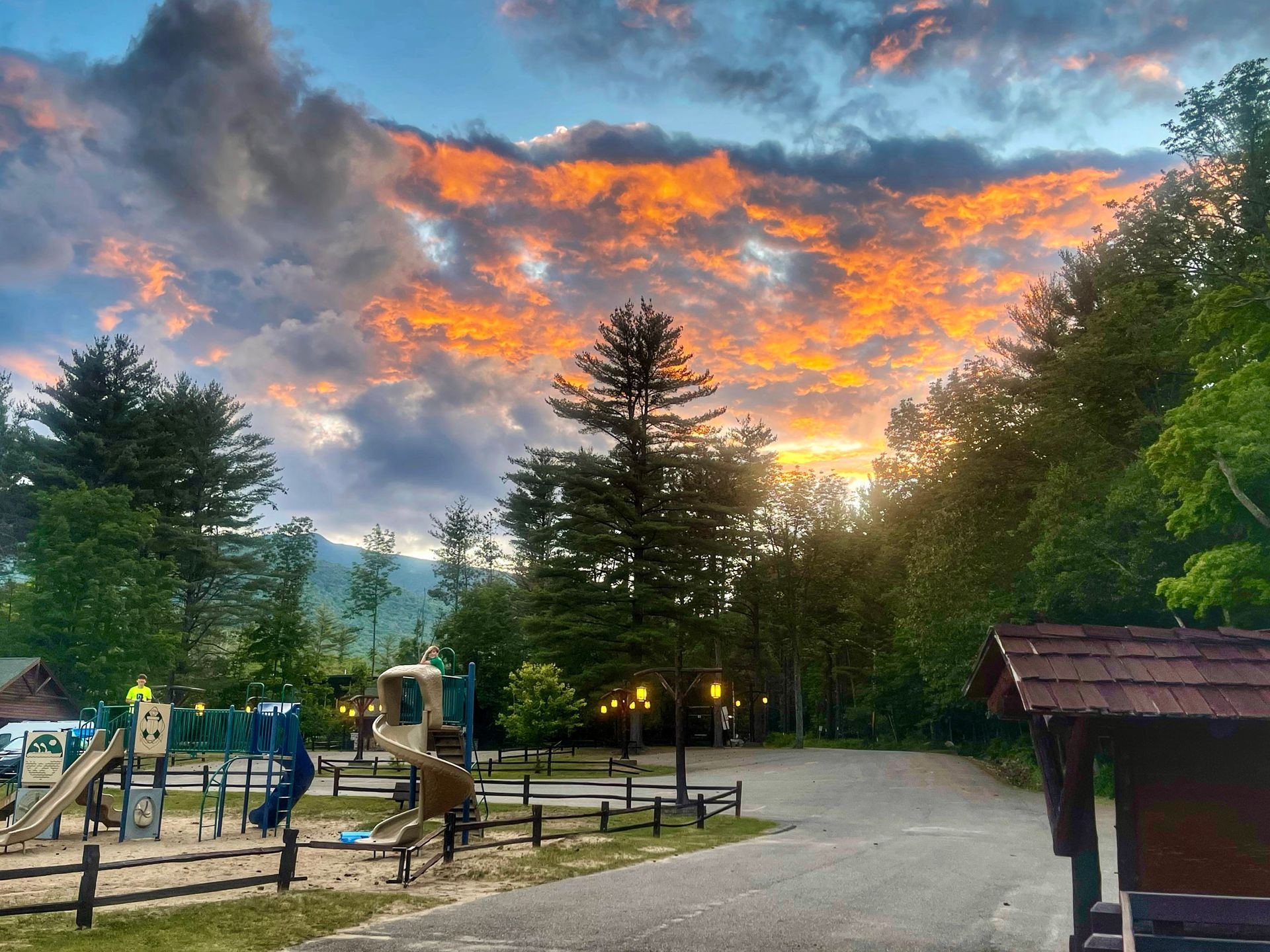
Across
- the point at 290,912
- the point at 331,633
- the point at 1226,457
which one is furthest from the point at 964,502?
the point at 331,633

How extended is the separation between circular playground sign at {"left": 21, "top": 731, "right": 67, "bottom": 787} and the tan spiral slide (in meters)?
7.23

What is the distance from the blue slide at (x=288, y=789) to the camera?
19.7 m

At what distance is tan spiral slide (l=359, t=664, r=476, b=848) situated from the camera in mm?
15515

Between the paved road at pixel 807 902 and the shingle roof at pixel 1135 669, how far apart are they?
157 inches

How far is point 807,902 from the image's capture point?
11.9 m

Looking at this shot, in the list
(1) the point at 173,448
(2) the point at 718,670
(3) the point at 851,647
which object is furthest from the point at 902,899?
(3) the point at 851,647

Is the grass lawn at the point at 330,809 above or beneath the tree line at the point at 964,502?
beneath

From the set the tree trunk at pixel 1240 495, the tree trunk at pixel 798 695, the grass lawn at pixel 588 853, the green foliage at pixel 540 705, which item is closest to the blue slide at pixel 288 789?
the grass lawn at pixel 588 853

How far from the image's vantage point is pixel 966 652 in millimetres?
41812

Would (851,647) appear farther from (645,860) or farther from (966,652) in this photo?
(645,860)

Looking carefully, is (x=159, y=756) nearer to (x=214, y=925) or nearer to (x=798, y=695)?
(x=214, y=925)

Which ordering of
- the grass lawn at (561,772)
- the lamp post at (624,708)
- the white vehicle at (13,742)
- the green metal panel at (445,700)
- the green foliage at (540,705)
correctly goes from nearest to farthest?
the green metal panel at (445,700) → the white vehicle at (13,742) → the grass lawn at (561,772) → the lamp post at (624,708) → the green foliage at (540,705)

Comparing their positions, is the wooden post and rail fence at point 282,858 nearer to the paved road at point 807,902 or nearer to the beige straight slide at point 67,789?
the paved road at point 807,902

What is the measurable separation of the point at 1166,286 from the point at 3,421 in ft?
223
